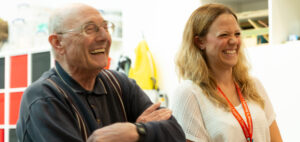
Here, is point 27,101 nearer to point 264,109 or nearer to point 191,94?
point 191,94

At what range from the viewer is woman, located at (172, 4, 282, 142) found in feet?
5.25

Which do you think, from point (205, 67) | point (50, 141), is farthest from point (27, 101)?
point (205, 67)

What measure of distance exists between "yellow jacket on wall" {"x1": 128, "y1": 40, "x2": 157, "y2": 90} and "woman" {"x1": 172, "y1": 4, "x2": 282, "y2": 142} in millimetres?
1825

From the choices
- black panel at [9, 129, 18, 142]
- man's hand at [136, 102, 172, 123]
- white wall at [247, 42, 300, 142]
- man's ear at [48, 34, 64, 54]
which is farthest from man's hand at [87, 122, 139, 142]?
white wall at [247, 42, 300, 142]

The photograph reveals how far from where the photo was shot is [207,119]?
5.31 ft

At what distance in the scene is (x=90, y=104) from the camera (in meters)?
1.23

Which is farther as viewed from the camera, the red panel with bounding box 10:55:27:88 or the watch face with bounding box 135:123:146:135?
the red panel with bounding box 10:55:27:88

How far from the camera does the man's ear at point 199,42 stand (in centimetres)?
179

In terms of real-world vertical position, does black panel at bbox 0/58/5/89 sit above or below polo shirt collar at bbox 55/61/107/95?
below

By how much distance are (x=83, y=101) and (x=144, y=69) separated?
Result: 2.49 m

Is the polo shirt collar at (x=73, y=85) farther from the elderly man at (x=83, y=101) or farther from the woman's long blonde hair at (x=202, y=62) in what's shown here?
the woman's long blonde hair at (x=202, y=62)

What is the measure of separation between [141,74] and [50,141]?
2.61 metres

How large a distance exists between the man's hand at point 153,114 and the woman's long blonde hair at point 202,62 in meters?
0.42

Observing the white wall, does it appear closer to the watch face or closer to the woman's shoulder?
the woman's shoulder
